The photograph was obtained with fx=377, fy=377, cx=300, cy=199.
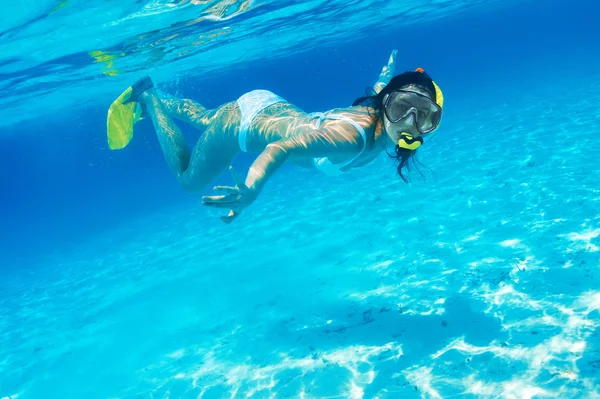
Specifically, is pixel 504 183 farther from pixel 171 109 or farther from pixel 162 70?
pixel 162 70

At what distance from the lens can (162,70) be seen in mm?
26359

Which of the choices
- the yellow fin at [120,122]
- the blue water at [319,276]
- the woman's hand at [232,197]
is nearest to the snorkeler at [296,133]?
the woman's hand at [232,197]

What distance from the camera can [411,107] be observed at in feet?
11.0

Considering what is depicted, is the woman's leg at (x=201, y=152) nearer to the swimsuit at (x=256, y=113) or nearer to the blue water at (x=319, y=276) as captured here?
the swimsuit at (x=256, y=113)

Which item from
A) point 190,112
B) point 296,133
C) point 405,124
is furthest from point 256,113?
point 190,112

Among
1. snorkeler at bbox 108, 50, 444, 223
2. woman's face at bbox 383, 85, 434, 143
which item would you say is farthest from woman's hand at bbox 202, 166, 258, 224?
woman's face at bbox 383, 85, 434, 143

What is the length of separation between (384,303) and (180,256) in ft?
28.2

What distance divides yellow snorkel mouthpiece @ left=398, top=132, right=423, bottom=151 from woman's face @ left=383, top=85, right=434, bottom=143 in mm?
49

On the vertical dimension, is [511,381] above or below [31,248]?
above

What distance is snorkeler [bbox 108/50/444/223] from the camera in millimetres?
3287

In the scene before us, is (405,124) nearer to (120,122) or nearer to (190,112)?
(190,112)

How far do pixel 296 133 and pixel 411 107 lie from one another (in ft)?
3.97

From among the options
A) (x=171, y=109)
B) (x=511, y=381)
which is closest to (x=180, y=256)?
(x=171, y=109)

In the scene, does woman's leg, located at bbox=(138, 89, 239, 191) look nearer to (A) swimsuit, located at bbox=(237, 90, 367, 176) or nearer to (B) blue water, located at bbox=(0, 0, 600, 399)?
(A) swimsuit, located at bbox=(237, 90, 367, 176)
